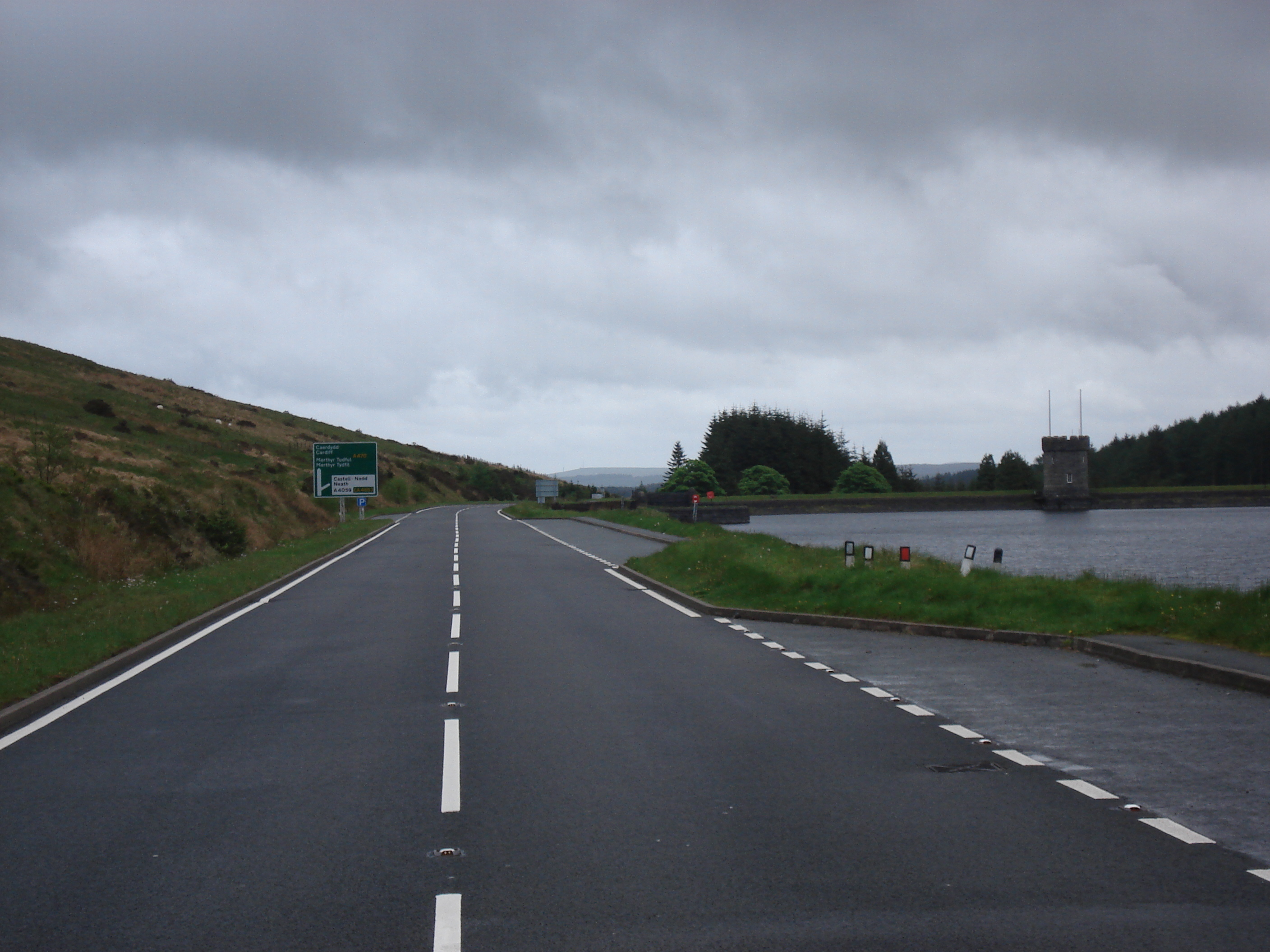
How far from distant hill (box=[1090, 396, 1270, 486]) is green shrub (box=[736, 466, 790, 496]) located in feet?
Result: 177

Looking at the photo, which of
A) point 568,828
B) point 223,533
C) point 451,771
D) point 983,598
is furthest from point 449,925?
point 223,533

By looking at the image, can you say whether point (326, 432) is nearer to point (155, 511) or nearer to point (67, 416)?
point (67, 416)

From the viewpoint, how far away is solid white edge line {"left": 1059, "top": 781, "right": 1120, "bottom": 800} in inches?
255

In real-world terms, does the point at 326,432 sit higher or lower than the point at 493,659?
higher

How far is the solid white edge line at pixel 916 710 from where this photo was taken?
9.05 meters

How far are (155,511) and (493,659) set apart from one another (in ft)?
70.6

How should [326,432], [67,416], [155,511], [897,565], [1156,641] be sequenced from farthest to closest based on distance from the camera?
1. [326,432]
2. [67,416]
3. [155,511]
4. [897,565]
5. [1156,641]

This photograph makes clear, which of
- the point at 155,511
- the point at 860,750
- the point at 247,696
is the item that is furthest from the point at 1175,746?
the point at 155,511

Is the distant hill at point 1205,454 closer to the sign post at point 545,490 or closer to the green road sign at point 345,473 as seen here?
the sign post at point 545,490

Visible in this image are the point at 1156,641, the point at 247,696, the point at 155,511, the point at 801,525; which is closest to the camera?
the point at 247,696

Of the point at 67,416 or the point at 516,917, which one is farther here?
the point at 67,416

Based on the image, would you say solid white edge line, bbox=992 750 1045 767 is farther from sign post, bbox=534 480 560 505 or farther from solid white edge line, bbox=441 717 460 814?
sign post, bbox=534 480 560 505

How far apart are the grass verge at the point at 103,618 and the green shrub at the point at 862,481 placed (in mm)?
125351

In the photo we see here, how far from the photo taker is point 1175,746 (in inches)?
306
